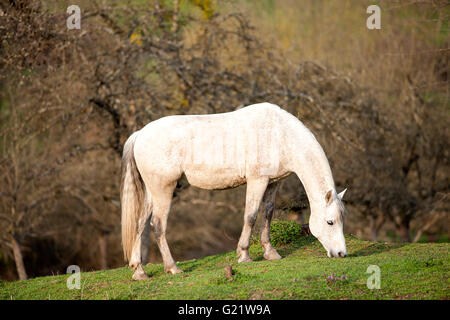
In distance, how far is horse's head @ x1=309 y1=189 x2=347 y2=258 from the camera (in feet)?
26.5

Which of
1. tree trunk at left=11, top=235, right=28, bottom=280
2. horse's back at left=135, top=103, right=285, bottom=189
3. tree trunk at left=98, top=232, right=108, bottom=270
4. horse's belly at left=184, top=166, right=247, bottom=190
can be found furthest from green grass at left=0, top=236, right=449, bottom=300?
tree trunk at left=98, top=232, right=108, bottom=270

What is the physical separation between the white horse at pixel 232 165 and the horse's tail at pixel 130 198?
15 mm

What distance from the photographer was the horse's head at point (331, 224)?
8086 millimetres

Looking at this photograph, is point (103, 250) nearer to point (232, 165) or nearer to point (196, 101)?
point (196, 101)

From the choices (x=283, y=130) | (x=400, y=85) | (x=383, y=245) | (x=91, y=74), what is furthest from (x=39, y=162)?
(x=400, y=85)

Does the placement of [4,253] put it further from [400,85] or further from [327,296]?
[400,85]

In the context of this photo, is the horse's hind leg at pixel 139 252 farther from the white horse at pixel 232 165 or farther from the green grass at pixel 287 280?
the green grass at pixel 287 280

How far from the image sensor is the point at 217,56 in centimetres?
1514

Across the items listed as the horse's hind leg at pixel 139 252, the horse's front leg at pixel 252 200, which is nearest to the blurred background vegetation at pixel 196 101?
the horse's front leg at pixel 252 200

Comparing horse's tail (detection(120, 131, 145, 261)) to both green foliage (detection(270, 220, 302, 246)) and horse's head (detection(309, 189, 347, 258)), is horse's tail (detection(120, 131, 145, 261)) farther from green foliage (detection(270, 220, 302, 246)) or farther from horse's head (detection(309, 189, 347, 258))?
horse's head (detection(309, 189, 347, 258))

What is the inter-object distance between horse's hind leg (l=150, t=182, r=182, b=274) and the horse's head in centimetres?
225

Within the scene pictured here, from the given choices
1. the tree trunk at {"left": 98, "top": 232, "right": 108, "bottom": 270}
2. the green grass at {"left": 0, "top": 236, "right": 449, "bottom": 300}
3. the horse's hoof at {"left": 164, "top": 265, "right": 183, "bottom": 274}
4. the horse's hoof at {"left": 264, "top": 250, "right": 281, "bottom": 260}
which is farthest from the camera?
the tree trunk at {"left": 98, "top": 232, "right": 108, "bottom": 270}

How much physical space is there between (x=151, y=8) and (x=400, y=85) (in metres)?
8.41

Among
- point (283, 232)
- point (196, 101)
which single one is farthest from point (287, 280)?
point (196, 101)
